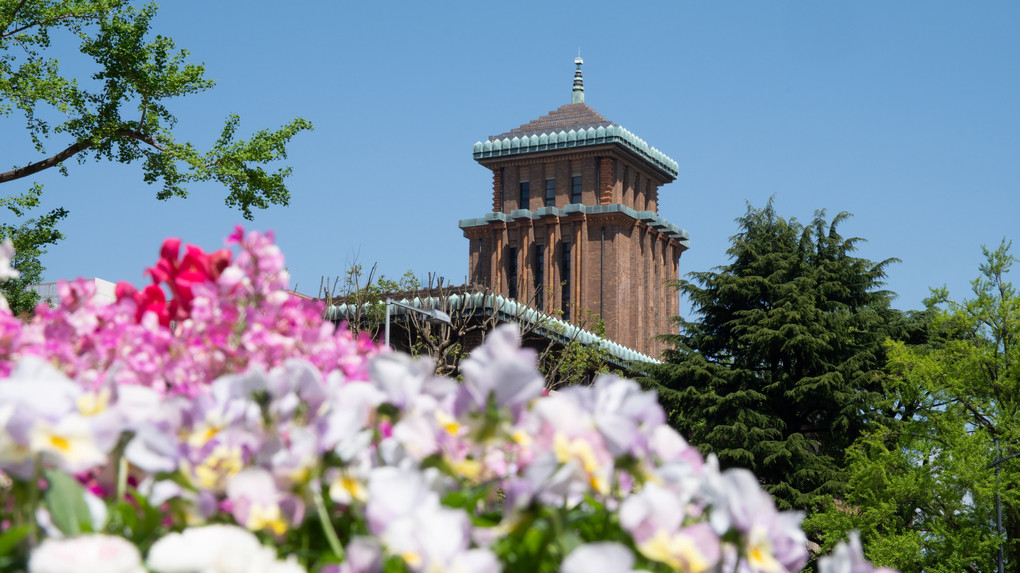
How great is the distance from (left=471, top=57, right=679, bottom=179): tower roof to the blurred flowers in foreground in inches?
2810

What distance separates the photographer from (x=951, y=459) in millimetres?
27406

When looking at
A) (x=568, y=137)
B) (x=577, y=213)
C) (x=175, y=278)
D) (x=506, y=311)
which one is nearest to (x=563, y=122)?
(x=568, y=137)

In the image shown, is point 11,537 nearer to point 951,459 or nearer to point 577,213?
point 951,459

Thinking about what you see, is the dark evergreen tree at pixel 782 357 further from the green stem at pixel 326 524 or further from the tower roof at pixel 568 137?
the tower roof at pixel 568 137

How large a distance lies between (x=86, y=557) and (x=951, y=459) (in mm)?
28760

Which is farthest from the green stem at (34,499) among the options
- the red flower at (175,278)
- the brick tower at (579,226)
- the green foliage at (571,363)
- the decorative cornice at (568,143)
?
the decorative cornice at (568,143)

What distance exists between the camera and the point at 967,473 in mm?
26234

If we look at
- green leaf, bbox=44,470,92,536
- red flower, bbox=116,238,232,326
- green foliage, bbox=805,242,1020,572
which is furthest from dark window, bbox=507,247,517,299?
green leaf, bbox=44,470,92,536

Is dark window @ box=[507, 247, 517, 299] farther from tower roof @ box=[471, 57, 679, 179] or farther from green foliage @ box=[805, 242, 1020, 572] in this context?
green foliage @ box=[805, 242, 1020, 572]

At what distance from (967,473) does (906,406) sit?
20.4ft

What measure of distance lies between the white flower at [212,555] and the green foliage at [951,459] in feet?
88.4

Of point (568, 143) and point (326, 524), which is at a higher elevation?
point (568, 143)

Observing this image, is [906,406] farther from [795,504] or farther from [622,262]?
[622,262]

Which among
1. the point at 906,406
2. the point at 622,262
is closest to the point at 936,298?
the point at 906,406
